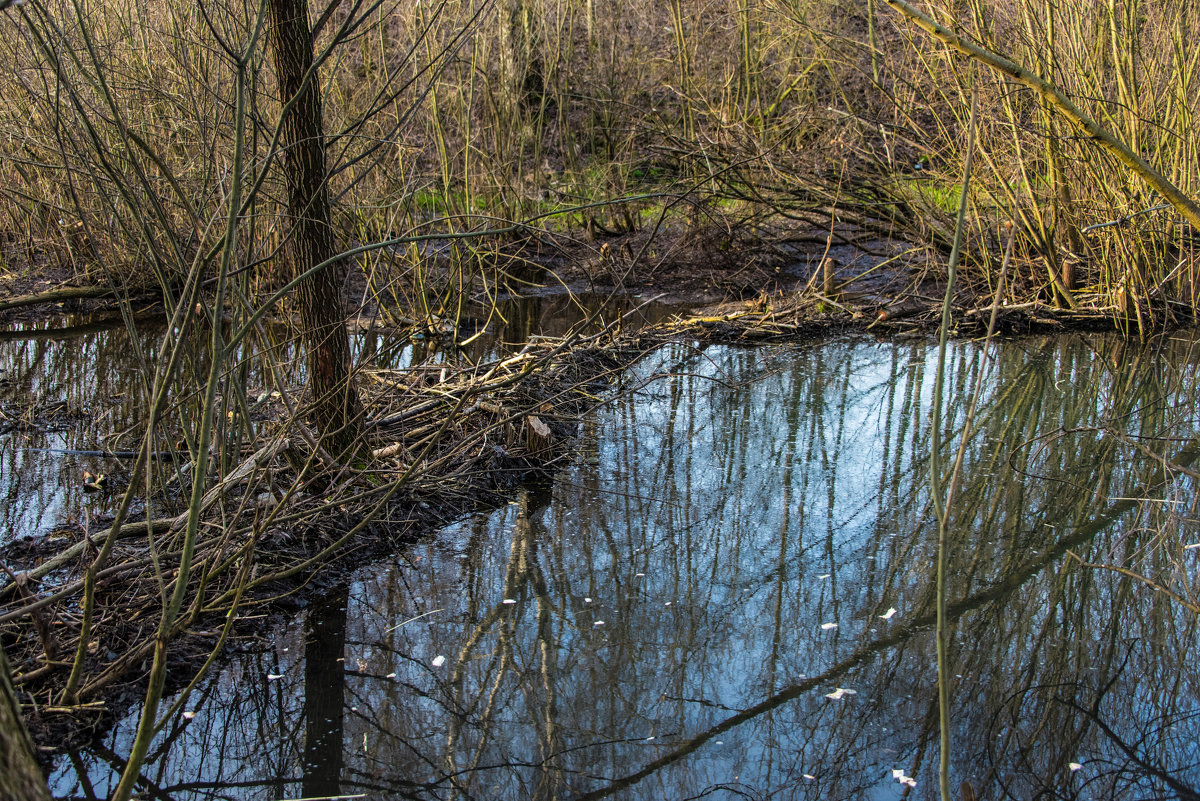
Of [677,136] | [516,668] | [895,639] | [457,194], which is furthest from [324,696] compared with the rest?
[677,136]

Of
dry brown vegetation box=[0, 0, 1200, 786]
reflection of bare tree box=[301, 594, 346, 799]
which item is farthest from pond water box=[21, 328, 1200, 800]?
dry brown vegetation box=[0, 0, 1200, 786]

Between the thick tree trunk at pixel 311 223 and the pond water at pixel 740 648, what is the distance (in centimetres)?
80

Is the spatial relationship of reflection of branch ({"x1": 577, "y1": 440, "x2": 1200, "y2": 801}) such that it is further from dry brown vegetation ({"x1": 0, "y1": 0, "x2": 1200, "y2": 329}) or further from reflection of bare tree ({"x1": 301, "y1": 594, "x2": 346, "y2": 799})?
dry brown vegetation ({"x1": 0, "y1": 0, "x2": 1200, "y2": 329})

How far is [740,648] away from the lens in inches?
135

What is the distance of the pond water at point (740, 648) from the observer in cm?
278

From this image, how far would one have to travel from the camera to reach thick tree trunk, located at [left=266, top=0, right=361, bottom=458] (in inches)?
159

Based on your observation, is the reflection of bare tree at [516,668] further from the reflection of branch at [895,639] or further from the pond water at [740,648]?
the reflection of branch at [895,639]

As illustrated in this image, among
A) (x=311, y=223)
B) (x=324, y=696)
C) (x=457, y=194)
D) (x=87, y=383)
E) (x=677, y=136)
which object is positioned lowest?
(x=324, y=696)

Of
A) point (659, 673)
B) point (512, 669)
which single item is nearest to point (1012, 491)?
point (659, 673)

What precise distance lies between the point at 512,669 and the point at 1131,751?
1948 mm

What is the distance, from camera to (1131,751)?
9.32 ft

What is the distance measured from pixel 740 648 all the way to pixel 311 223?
2.58 meters

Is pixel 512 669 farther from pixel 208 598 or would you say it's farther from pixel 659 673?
pixel 208 598

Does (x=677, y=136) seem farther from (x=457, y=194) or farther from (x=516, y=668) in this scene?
(x=516, y=668)
